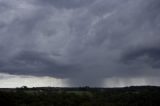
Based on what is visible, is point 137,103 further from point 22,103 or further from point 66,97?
point 22,103

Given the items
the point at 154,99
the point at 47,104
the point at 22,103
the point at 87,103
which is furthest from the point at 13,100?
the point at 154,99

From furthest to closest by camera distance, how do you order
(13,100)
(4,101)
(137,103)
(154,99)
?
(154,99) → (137,103) → (13,100) → (4,101)

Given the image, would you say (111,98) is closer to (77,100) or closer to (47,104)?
(77,100)

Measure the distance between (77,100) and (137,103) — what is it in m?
27.6

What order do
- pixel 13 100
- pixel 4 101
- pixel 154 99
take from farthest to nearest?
1. pixel 154 99
2. pixel 13 100
3. pixel 4 101

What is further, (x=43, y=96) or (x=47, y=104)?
(x=43, y=96)

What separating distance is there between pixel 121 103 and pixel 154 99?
18505 millimetres

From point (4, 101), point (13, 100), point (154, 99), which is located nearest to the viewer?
point (4, 101)

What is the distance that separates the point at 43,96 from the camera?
578ft

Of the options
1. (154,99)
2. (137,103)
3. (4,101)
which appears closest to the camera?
(4,101)

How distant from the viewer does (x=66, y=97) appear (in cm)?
18125

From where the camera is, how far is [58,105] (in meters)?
162

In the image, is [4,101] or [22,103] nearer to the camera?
[4,101]

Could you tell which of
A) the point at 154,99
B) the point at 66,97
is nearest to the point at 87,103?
the point at 66,97
